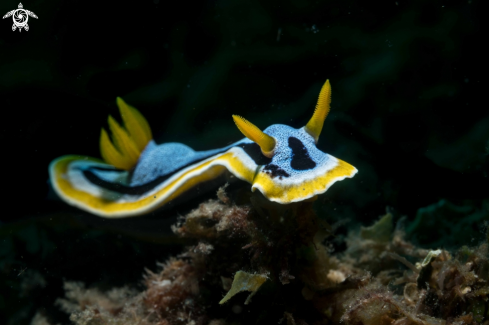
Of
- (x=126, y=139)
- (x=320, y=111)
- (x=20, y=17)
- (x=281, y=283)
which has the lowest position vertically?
(x=281, y=283)

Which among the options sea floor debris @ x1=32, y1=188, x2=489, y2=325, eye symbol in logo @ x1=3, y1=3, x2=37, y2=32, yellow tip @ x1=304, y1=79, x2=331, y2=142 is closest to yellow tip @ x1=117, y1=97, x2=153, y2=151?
eye symbol in logo @ x1=3, y1=3, x2=37, y2=32

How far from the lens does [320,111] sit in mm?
2838

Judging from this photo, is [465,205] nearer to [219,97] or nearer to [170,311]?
[219,97]

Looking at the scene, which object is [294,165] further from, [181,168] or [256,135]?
[181,168]

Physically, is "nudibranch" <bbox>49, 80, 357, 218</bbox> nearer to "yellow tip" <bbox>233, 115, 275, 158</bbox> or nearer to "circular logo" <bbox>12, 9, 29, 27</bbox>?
"yellow tip" <bbox>233, 115, 275, 158</bbox>

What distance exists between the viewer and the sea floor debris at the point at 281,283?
2316mm

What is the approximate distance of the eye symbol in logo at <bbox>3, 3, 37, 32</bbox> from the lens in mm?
3699

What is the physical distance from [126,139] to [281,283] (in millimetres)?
2425

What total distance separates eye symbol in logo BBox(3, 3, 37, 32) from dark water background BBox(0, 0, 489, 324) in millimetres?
65

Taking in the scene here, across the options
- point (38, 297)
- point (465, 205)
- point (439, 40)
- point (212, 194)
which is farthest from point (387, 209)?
point (38, 297)

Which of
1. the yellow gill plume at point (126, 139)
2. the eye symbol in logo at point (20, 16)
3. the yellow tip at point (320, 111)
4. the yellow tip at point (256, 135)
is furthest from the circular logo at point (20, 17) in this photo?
the yellow tip at point (320, 111)

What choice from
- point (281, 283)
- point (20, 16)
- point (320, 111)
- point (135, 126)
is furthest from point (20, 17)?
point (281, 283)

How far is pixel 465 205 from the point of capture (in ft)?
13.2

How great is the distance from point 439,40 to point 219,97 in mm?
2635
